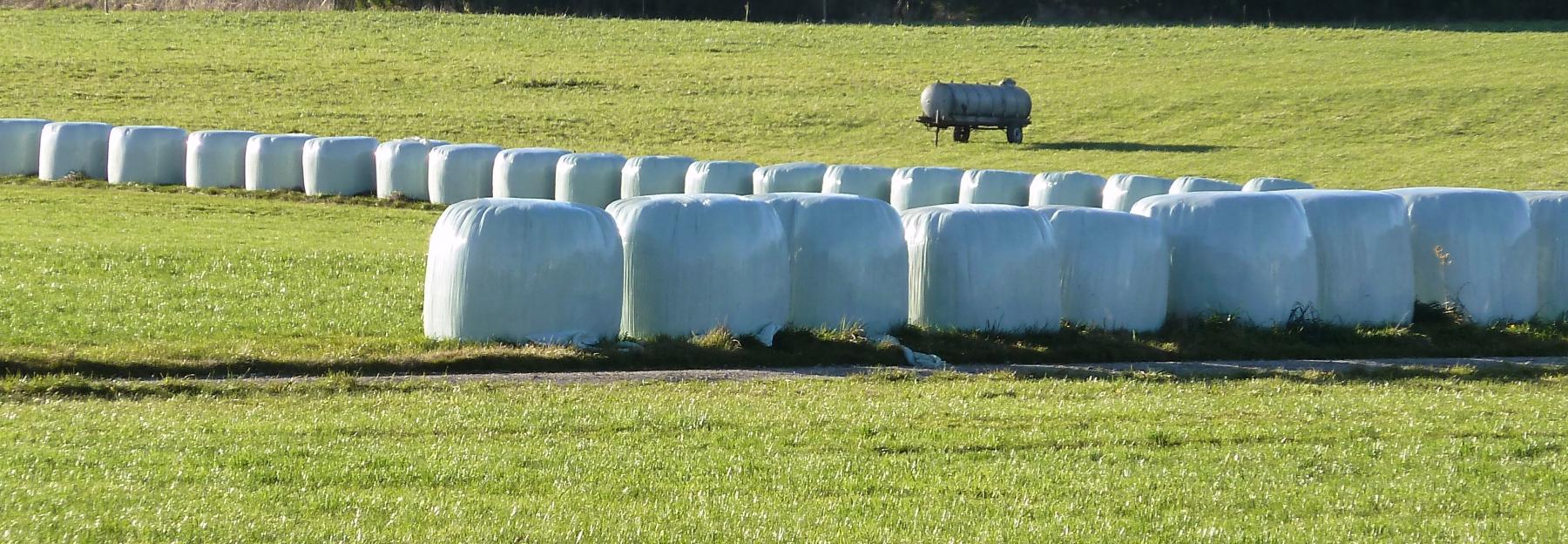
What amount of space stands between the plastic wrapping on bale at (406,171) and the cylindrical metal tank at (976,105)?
16923 millimetres

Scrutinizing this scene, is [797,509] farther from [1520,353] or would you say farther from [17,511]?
[1520,353]

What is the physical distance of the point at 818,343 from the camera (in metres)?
13.1

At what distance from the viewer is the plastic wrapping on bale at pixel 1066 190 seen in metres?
22.5

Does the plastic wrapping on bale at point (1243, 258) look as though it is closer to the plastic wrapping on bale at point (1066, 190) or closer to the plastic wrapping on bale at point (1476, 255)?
the plastic wrapping on bale at point (1476, 255)

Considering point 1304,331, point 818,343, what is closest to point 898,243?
point 818,343

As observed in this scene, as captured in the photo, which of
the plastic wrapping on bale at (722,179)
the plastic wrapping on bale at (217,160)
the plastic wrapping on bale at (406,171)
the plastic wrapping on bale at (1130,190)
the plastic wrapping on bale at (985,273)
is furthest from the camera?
the plastic wrapping on bale at (217,160)

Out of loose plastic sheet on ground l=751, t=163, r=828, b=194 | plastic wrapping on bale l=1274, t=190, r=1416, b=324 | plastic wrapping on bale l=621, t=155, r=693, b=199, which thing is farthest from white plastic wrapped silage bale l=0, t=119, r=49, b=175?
plastic wrapping on bale l=1274, t=190, r=1416, b=324

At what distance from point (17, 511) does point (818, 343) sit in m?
7.34

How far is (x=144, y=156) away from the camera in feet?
98.1

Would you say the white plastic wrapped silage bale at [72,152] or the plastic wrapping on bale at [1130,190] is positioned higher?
the plastic wrapping on bale at [1130,190]

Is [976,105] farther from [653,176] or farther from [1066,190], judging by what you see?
[1066,190]

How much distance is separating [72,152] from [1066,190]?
1881cm

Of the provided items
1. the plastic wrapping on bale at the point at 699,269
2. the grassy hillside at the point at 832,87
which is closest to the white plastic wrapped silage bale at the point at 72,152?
the grassy hillside at the point at 832,87

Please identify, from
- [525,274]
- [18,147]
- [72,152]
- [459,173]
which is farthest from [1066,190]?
[18,147]
